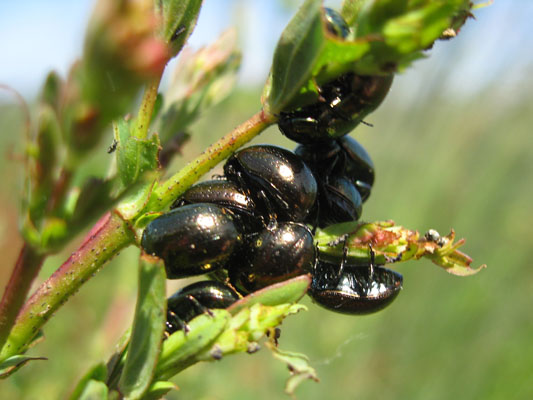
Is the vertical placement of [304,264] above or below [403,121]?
above

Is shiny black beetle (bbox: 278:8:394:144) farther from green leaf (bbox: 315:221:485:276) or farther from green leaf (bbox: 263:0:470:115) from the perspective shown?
→ green leaf (bbox: 315:221:485:276)

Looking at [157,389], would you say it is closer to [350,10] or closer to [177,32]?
[177,32]

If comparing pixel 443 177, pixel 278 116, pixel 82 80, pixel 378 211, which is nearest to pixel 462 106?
pixel 443 177

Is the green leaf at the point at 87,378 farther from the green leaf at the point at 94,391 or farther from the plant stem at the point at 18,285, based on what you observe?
the plant stem at the point at 18,285

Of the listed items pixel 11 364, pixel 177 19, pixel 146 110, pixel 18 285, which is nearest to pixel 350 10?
pixel 177 19

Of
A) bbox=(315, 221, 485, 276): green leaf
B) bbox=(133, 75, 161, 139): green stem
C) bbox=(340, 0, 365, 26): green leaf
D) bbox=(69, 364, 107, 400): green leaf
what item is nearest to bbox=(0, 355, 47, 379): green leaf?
bbox=(69, 364, 107, 400): green leaf

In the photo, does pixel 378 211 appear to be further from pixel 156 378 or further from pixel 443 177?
pixel 156 378
